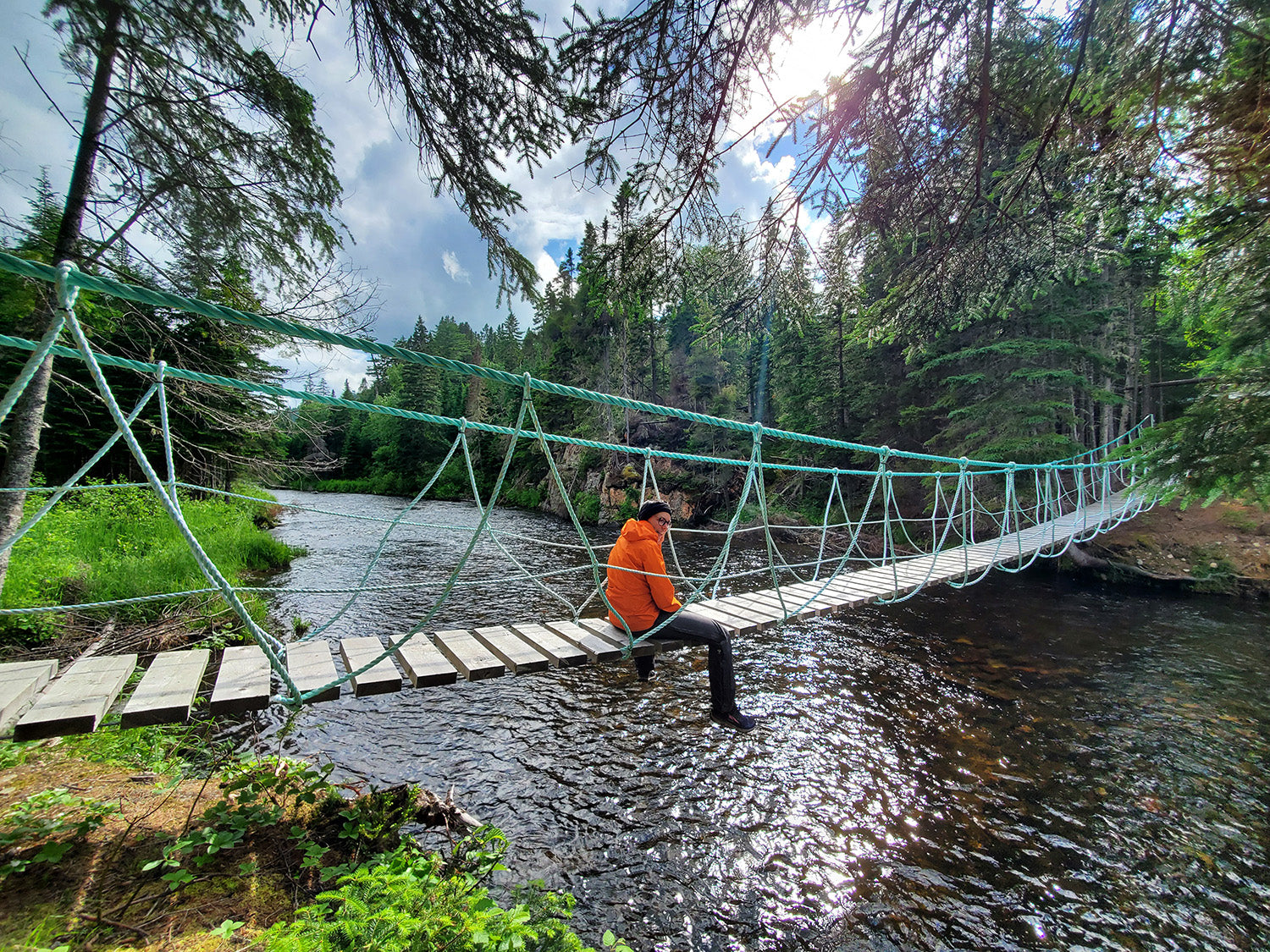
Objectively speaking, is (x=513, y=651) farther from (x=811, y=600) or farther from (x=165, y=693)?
(x=811, y=600)

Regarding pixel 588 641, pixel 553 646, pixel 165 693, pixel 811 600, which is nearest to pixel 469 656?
pixel 553 646

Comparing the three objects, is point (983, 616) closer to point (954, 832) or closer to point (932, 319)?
point (954, 832)

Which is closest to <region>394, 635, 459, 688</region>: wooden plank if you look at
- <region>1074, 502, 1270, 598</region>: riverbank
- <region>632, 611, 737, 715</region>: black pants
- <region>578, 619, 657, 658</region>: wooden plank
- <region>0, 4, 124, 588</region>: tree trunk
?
<region>578, 619, 657, 658</region>: wooden plank

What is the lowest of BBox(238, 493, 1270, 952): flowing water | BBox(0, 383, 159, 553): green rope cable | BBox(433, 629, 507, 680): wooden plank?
BBox(238, 493, 1270, 952): flowing water

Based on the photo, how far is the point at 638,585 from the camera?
281 cm

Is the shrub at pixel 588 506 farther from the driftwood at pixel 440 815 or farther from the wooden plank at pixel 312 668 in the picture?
the wooden plank at pixel 312 668

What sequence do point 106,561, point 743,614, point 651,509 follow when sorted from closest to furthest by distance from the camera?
point 651,509 → point 743,614 → point 106,561

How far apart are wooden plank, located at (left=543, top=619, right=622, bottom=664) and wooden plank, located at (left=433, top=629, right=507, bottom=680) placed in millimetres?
421

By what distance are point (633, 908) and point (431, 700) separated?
2826 millimetres

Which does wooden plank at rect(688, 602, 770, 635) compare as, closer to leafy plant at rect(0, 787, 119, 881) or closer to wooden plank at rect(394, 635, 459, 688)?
wooden plank at rect(394, 635, 459, 688)

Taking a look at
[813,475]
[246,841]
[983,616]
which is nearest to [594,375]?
[813,475]

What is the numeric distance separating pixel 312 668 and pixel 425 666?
1.40ft

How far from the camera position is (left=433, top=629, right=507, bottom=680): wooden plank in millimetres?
2229

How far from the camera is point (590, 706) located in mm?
4672
